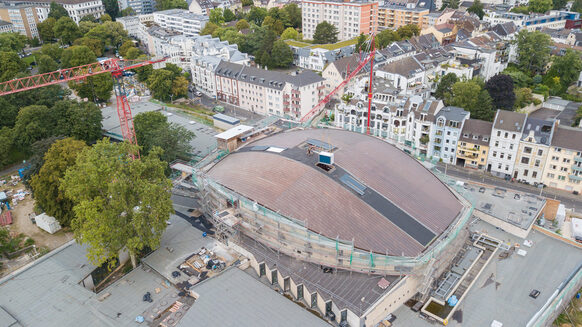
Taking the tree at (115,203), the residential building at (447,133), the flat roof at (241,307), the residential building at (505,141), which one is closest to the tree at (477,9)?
the residential building at (447,133)

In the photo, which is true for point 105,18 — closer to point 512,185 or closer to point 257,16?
point 257,16

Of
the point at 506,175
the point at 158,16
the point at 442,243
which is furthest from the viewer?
the point at 158,16

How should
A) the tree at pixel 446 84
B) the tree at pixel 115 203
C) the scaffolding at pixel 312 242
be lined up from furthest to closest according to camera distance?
the tree at pixel 446 84 → the tree at pixel 115 203 → the scaffolding at pixel 312 242

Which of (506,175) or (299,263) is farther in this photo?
(506,175)

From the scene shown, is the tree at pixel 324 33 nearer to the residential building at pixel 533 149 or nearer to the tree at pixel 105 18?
the residential building at pixel 533 149

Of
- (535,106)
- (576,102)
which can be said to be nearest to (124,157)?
(535,106)

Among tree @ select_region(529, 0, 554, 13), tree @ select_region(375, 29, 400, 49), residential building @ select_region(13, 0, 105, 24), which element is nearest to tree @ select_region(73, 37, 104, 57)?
residential building @ select_region(13, 0, 105, 24)

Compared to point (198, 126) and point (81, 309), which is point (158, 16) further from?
point (81, 309)
